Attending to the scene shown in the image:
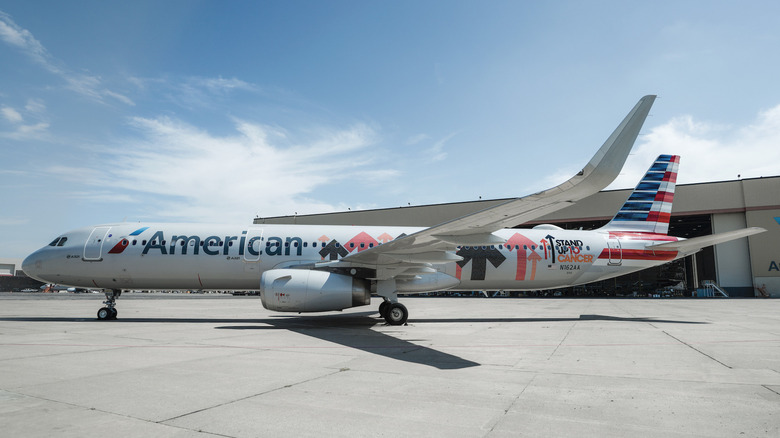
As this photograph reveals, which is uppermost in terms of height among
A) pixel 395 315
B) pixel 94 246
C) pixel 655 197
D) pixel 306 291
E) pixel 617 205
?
pixel 617 205

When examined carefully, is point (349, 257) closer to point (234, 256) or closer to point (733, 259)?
point (234, 256)

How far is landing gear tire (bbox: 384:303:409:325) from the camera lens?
13573 mm

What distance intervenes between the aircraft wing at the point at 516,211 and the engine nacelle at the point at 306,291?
992 mm

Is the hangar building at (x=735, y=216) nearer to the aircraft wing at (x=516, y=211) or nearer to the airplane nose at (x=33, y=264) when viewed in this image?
the aircraft wing at (x=516, y=211)

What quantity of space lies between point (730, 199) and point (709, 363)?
38.1m

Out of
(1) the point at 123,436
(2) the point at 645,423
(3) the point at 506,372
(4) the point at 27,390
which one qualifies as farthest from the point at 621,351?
(4) the point at 27,390

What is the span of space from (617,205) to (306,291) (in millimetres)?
35702

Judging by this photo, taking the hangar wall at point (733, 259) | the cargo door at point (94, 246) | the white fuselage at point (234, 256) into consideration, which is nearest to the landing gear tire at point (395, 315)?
the white fuselage at point (234, 256)

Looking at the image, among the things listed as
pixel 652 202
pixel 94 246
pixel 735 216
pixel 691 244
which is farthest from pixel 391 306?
pixel 735 216

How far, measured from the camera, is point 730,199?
37031 millimetres

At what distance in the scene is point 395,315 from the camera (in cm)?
1363

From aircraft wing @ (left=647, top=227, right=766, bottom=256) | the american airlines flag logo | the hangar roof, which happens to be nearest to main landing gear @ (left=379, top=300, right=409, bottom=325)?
aircraft wing @ (left=647, top=227, right=766, bottom=256)

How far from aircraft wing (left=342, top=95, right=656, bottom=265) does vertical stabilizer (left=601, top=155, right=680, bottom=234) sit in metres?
9.87

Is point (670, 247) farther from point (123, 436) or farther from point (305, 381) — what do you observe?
point (123, 436)
